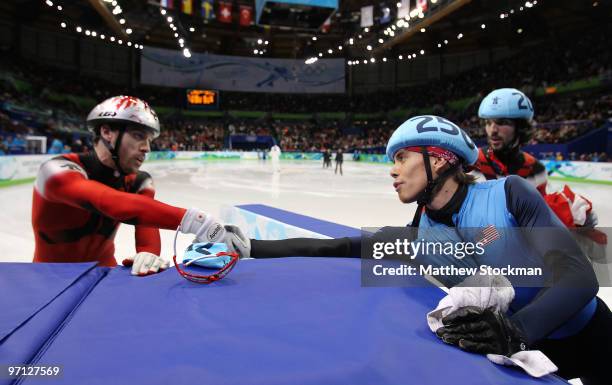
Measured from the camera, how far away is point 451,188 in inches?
71.5

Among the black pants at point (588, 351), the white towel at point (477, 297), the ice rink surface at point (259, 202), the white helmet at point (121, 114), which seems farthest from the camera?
the ice rink surface at point (259, 202)

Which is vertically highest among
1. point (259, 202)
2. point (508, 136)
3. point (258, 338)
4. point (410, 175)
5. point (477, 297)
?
point (508, 136)

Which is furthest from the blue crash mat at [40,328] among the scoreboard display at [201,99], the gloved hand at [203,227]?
the scoreboard display at [201,99]

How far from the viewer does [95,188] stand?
84.5 inches

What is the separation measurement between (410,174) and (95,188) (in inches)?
64.2

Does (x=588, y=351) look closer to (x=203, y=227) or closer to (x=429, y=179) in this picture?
(x=429, y=179)

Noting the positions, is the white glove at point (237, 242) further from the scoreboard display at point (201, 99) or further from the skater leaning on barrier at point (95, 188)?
the scoreboard display at point (201, 99)

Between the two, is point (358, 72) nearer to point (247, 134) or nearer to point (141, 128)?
point (247, 134)

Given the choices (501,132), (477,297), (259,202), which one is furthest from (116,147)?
(259,202)

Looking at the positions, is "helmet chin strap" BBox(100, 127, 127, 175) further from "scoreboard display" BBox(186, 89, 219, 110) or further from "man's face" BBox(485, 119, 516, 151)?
"scoreboard display" BBox(186, 89, 219, 110)

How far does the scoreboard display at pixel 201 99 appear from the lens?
41.0 m

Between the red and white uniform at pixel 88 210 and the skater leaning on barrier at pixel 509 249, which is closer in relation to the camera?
the skater leaning on barrier at pixel 509 249

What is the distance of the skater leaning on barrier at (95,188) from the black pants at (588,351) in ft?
4.87

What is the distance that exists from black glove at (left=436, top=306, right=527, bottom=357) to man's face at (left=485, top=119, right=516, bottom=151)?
2387 millimetres
